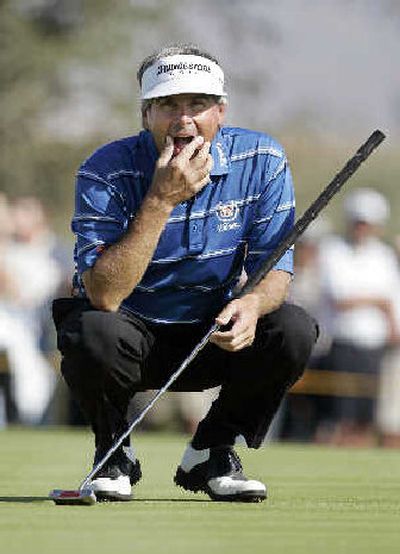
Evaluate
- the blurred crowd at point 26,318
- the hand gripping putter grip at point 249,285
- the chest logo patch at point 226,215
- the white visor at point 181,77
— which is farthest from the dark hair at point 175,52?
the blurred crowd at point 26,318

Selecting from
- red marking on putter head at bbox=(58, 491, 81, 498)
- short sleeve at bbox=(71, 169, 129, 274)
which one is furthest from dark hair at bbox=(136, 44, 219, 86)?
red marking on putter head at bbox=(58, 491, 81, 498)

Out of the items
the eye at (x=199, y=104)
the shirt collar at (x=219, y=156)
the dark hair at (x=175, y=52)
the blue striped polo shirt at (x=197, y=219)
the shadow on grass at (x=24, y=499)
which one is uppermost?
the dark hair at (x=175, y=52)

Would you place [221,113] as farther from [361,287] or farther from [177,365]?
[361,287]

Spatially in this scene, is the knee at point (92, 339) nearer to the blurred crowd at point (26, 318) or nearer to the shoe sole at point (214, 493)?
the shoe sole at point (214, 493)

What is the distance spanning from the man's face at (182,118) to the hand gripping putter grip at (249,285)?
50 cm

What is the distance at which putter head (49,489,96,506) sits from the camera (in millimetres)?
7008

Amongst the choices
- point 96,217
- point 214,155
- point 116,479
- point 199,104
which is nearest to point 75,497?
point 116,479

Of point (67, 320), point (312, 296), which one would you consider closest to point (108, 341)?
point (67, 320)

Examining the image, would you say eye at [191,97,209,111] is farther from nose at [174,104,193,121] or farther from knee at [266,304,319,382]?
knee at [266,304,319,382]

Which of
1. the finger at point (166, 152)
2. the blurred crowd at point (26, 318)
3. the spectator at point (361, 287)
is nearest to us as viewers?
the finger at point (166, 152)

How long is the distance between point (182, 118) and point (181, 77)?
153 millimetres

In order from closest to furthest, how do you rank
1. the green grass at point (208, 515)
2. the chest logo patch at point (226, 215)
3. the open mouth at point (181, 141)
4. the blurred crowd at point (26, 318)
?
the green grass at point (208, 515), the open mouth at point (181, 141), the chest logo patch at point (226, 215), the blurred crowd at point (26, 318)

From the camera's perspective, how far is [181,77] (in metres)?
7.25

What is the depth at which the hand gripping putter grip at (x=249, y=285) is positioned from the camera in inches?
278
